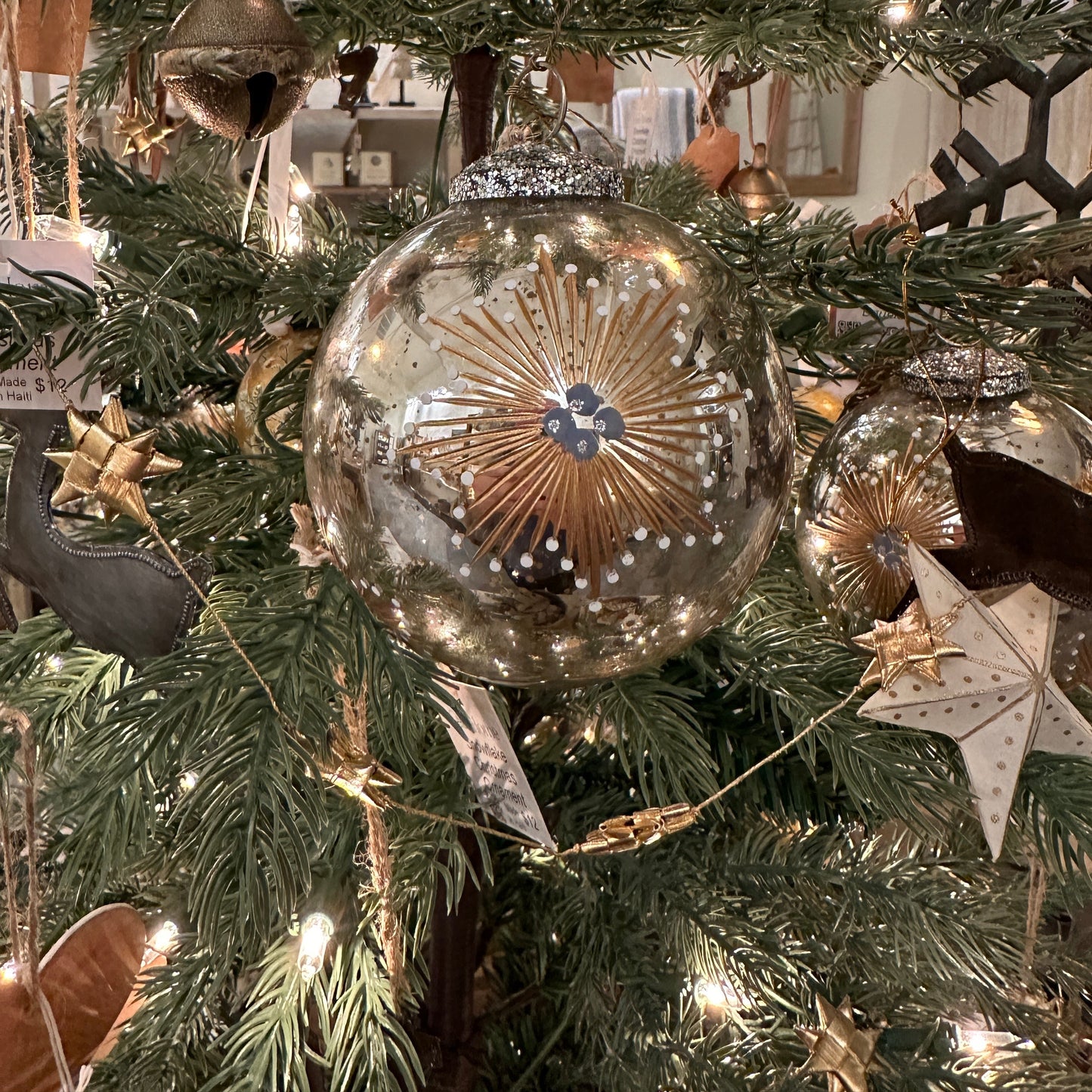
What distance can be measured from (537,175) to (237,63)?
8.2 inches

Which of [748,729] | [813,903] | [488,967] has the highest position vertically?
[748,729]

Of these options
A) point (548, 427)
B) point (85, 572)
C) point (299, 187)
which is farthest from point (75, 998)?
point (299, 187)

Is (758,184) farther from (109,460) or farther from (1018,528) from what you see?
→ (109,460)

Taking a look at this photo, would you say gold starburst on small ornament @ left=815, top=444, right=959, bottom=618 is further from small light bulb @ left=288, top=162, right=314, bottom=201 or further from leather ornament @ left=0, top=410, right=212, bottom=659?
small light bulb @ left=288, top=162, right=314, bottom=201

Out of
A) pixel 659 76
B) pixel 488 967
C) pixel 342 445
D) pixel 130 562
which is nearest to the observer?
pixel 342 445

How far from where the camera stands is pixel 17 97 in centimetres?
56

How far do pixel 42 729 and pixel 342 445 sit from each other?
340 mm

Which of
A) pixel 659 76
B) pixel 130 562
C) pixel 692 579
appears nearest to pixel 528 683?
pixel 692 579

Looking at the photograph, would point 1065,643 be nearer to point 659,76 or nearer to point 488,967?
point 488,967

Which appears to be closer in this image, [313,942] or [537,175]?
[537,175]

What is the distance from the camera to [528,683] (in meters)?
0.46

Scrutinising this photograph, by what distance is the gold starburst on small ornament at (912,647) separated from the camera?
1.79 feet

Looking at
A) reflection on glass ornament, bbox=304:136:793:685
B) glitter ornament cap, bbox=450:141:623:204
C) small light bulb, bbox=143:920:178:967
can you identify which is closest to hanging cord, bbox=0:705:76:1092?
small light bulb, bbox=143:920:178:967

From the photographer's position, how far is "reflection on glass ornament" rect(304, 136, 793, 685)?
38 centimetres
